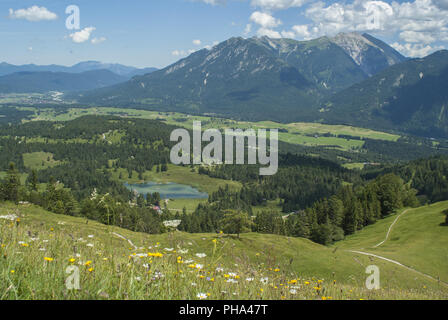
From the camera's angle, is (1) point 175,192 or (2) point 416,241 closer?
(2) point 416,241

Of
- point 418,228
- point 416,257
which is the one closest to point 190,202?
point 418,228

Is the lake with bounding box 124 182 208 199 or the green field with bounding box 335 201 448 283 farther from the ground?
the green field with bounding box 335 201 448 283

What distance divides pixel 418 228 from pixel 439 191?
83.9 metres

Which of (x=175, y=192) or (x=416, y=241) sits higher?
(x=416, y=241)

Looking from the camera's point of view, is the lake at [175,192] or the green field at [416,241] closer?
the green field at [416,241]

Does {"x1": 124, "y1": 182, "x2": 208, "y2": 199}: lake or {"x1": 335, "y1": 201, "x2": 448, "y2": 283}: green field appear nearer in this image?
{"x1": 335, "y1": 201, "x2": 448, "y2": 283}: green field

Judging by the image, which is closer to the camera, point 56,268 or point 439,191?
point 56,268

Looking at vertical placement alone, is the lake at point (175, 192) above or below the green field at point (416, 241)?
below

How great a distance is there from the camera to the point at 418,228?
68812mm
